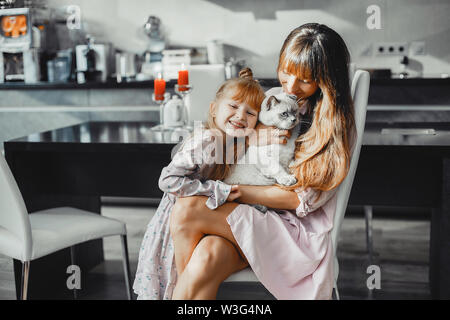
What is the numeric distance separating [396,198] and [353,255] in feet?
3.17

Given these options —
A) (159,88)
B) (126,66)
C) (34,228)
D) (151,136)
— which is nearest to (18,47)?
(126,66)

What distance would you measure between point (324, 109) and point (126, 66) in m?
3.00

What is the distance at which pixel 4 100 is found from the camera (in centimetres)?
405

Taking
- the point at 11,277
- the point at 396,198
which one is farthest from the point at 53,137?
the point at 396,198

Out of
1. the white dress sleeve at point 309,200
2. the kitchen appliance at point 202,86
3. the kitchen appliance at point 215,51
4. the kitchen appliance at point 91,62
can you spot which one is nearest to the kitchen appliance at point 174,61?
the kitchen appliance at point 215,51

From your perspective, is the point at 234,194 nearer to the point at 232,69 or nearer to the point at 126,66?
the point at 232,69

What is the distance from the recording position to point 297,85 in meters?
1.35

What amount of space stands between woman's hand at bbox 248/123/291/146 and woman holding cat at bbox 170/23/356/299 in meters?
0.05

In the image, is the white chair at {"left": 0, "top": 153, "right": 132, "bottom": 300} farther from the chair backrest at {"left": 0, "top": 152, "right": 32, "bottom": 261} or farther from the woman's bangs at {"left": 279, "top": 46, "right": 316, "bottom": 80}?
the woman's bangs at {"left": 279, "top": 46, "right": 316, "bottom": 80}

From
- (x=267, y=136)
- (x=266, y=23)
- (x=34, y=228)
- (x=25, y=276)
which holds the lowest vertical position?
(x=25, y=276)

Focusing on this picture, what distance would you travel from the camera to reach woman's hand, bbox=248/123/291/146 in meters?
1.34

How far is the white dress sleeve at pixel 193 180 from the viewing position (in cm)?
129

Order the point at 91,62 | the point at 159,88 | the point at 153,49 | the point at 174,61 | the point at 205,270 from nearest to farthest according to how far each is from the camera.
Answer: the point at 205,270, the point at 159,88, the point at 174,61, the point at 91,62, the point at 153,49

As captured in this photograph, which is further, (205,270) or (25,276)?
(25,276)
